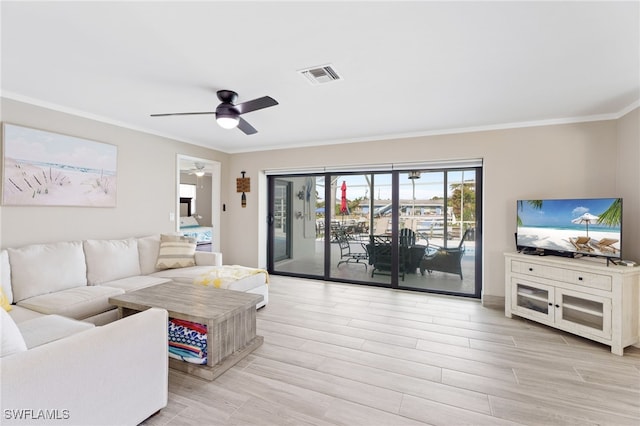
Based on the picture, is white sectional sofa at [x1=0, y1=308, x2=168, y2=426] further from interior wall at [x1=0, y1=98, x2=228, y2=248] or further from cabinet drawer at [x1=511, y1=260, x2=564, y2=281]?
cabinet drawer at [x1=511, y1=260, x2=564, y2=281]

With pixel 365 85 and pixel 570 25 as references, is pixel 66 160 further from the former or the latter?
pixel 570 25

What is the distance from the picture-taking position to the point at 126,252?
348 centimetres

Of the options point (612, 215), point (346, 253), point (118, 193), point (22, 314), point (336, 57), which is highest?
point (336, 57)

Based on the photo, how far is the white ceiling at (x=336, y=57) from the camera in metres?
1.64

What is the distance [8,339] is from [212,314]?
108cm

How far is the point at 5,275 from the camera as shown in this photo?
2477 mm

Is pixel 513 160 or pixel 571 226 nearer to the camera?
pixel 571 226

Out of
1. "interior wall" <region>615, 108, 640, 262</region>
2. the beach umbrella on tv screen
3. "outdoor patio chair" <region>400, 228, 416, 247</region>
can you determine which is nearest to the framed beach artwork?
"outdoor patio chair" <region>400, 228, 416, 247</region>

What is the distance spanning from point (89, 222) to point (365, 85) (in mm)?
3541

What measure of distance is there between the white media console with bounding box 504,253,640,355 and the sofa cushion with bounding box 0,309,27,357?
4.18m

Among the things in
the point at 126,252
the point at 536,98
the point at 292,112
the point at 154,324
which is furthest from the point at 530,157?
the point at 126,252

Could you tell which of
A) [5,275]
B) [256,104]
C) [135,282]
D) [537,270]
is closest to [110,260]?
[135,282]

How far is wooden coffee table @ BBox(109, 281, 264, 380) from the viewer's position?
7.13ft

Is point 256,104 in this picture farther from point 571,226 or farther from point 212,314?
point 571,226
